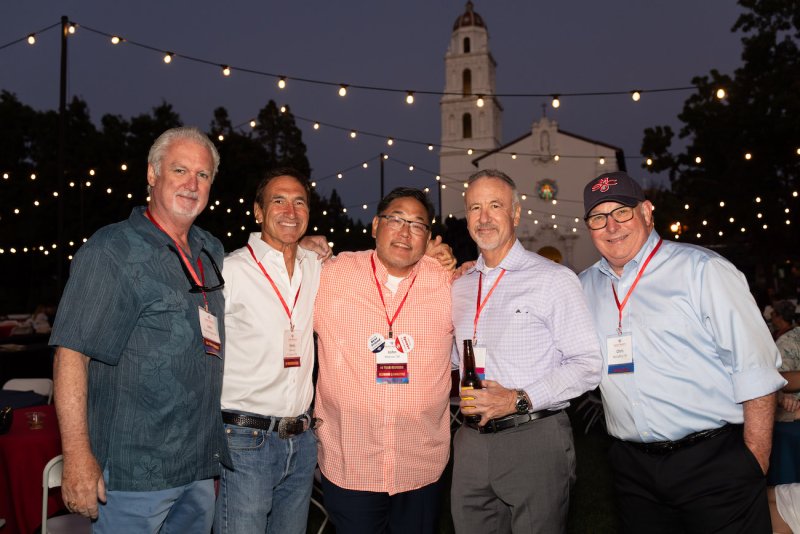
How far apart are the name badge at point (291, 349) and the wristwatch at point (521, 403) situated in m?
0.99

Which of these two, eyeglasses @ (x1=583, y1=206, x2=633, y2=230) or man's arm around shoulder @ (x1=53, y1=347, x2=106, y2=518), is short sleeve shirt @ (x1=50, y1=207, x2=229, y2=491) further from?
eyeglasses @ (x1=583, y1=206, x2=633, y2=230)

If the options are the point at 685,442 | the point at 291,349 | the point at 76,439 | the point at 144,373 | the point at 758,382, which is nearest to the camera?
the point at 76,439

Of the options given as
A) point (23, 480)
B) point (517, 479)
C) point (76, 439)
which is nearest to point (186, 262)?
point (76, 439)

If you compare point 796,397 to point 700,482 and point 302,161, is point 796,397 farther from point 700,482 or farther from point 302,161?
point 302,161

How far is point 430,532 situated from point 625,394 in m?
1.09

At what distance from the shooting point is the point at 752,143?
19.5 m

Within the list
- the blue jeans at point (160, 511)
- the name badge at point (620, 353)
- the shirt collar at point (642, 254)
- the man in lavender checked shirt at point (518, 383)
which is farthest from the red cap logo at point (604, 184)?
the blue jeans at point (160, 511)

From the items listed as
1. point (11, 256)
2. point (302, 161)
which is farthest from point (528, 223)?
point (11, 256)

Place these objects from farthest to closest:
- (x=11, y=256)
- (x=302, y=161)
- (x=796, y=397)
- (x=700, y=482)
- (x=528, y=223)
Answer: (x=528, y=223) → (x=302, y=161) → (x=11, y=256) → (x=796, y=397) → (x=700, y=482)

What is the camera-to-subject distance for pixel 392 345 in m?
2.63

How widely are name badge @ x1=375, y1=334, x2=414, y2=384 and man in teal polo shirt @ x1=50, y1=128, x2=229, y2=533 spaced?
685 mm

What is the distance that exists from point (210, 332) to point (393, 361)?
803mm

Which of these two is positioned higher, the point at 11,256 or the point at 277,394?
the point at 11,256

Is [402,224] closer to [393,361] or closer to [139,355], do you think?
[393,361]
